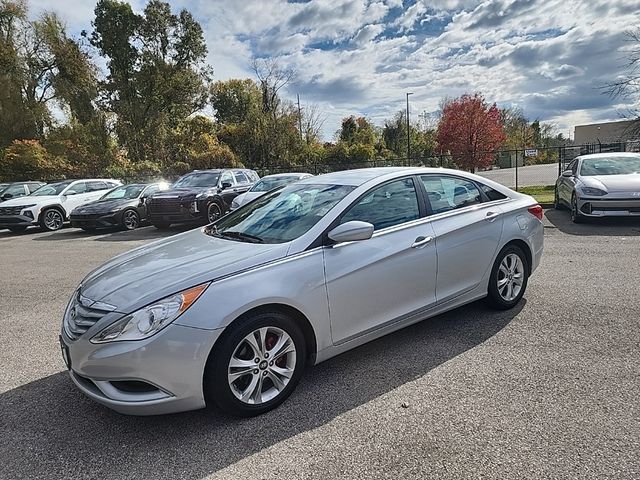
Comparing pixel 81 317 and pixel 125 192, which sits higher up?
pixel 125 192

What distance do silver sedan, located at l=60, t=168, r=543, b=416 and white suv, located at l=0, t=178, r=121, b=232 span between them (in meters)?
12.3

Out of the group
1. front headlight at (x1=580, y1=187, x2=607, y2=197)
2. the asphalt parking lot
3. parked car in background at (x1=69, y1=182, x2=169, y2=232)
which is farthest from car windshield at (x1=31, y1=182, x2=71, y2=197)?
front headlight at (x1=580, y1=187, x2=607, y2=197)

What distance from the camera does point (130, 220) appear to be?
13.2m

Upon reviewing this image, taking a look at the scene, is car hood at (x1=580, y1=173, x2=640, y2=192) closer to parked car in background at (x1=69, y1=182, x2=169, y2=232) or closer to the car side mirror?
the car side mirror

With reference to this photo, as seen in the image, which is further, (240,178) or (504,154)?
(504,154)

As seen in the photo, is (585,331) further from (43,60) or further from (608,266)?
(43,60)

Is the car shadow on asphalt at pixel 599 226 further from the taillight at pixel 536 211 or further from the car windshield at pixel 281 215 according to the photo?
the car windshield at pixel 281 215

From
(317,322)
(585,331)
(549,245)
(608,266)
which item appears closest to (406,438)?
(317,322)

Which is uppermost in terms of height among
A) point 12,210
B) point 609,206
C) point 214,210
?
point 12,210

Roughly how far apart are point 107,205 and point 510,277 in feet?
38.7

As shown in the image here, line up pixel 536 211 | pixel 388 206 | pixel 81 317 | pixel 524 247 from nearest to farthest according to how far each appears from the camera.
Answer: pixel 81 317, pixel 388 206, pixel 524 247, pixel 536 211

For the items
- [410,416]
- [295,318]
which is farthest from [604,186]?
[295,318]

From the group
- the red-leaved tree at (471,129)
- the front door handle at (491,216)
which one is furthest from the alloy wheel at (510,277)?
the red-leaved tree at (471,129)

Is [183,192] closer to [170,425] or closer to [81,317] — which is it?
[81,317]
